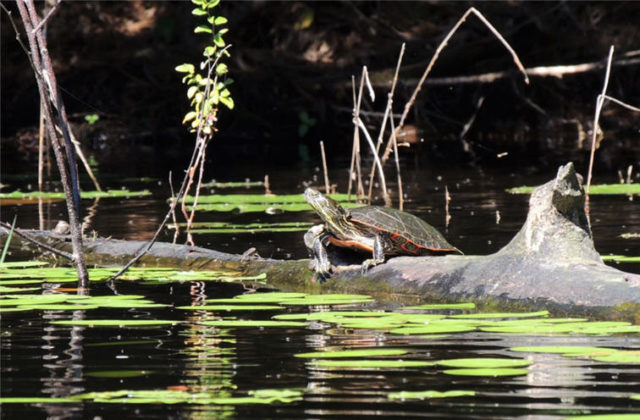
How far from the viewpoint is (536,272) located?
6.71 m

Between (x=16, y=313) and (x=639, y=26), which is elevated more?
(x=639, y=26)

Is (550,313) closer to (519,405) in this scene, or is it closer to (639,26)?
(519,405)

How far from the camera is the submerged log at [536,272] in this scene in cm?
638

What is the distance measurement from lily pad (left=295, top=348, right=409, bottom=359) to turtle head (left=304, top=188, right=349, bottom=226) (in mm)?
2369

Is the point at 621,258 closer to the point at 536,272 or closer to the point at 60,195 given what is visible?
the point at 536,272

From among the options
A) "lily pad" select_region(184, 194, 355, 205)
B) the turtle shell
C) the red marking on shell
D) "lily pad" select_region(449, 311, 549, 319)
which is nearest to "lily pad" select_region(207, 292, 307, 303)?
the red marking on shell

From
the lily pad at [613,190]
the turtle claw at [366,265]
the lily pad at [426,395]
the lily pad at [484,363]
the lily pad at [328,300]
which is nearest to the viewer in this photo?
the lily pad at [426,395]

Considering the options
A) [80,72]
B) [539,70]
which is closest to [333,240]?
[539,70]

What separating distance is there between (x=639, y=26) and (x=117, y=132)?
520 inches

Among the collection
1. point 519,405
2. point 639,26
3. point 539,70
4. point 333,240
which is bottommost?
point 519,405

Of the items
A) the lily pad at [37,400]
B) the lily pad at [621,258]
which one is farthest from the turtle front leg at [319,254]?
the lily pad at [37,400]

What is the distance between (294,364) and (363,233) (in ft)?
8.94

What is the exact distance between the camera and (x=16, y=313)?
276 inches

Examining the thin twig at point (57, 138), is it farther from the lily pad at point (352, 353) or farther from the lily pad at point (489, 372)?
the lily pad at point (489, 372)
